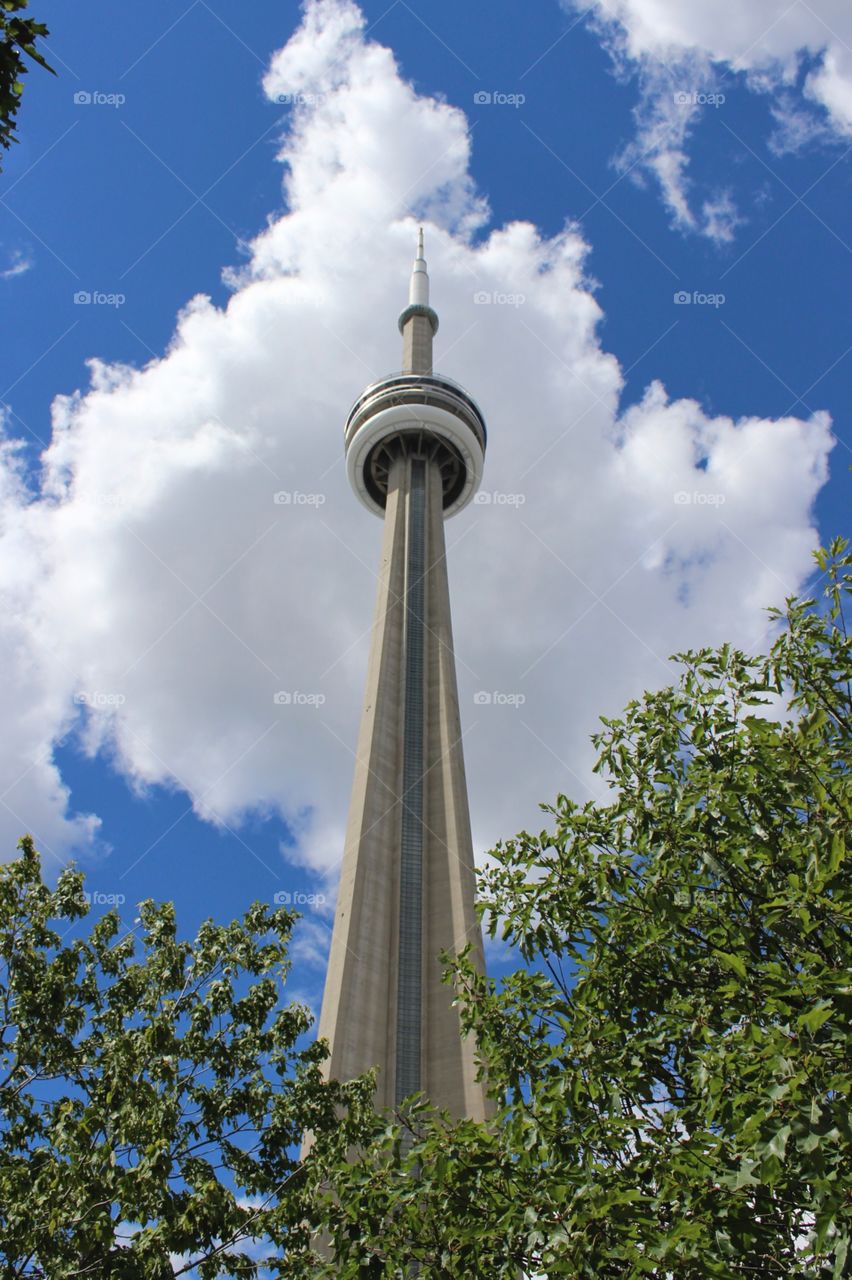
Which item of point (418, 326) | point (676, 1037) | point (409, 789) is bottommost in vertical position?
point (676, 1037)

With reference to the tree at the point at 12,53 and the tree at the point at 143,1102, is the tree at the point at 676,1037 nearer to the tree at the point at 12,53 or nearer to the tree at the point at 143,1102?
the tree at the point at 143,1102

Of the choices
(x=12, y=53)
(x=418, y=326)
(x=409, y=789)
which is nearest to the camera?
(x=12, y=53)

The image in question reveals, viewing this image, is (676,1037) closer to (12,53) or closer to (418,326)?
(12,53)

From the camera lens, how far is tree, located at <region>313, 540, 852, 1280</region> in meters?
7.11

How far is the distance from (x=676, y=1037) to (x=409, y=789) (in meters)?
36.1

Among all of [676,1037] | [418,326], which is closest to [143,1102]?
[676,1037]

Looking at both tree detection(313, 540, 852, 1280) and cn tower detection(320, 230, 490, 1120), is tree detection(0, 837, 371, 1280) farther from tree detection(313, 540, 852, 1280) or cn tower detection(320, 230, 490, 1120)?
cn tower detection(320, 230, 490, 1120)

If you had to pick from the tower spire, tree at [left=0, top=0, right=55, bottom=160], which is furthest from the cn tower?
tree at [left=0, top=0, right=55, bottom=160]

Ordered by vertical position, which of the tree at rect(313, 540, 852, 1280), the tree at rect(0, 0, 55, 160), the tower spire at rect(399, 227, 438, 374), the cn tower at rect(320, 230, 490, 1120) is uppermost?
the tower spire at rect(399, 227, 438, 374)

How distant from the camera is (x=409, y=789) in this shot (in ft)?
147

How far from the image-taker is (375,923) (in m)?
40.5

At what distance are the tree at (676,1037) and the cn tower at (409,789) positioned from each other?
25.8m

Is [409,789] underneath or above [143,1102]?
above

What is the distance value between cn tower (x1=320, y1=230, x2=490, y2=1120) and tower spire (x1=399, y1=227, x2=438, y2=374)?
0.44 ft
